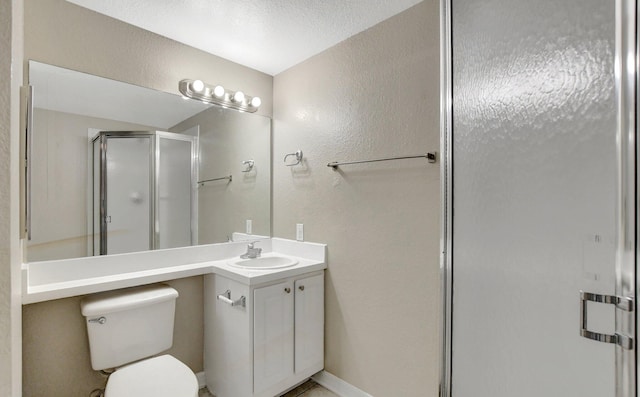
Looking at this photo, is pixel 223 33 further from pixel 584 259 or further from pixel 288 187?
pixel 584 259

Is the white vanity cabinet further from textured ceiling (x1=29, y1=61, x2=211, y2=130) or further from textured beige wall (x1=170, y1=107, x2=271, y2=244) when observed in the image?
textured ceiling (x1=29, y1=61, x2=211, y2=130)

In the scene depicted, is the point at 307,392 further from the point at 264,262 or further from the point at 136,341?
the point at 136,341

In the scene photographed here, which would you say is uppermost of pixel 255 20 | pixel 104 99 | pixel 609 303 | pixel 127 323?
pixel 255 20

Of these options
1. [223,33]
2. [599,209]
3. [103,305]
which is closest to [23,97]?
[103,305]

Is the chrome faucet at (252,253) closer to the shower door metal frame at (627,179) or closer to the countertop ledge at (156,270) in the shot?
the countertop ledge at (156,270)

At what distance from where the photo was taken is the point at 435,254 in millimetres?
1567

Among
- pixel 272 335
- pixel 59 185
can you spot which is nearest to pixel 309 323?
pixel 272 335

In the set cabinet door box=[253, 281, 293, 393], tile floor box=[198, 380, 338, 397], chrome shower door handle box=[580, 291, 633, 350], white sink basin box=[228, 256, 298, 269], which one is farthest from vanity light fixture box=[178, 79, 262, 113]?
chrome shower door handle box=[580, 291, 633, 350]

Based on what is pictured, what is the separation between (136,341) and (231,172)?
1.25 meters

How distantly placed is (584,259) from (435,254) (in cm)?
67

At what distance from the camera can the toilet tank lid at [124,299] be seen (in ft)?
4.92

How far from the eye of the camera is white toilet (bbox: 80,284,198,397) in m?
1.35

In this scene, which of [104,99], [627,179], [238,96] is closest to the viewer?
[627,179]

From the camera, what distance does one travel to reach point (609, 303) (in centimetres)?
89
